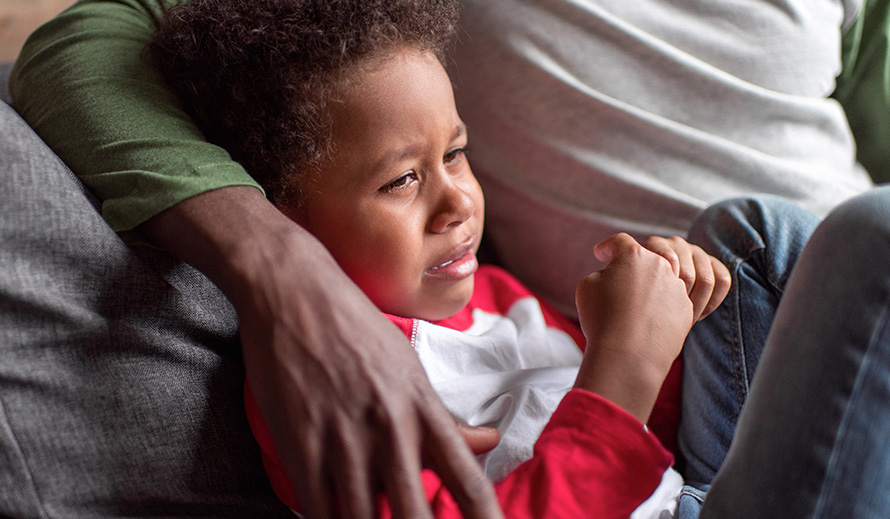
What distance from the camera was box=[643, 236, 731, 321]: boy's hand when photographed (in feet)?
2.24

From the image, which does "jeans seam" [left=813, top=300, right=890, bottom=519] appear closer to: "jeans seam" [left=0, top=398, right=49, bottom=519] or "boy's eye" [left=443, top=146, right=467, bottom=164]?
"boy's eye" [left=443, top=146, right=467, bottom=164]

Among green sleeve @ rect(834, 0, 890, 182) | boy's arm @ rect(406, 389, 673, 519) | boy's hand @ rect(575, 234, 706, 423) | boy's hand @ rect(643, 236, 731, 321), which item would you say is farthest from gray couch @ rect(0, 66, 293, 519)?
green sleeve @ rect(834, 0, 890, 182)

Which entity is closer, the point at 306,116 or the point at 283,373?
the point at 283,373

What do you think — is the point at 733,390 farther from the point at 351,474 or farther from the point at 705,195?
the point at 351,474

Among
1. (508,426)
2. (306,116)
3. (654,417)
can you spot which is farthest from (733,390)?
(306,116)

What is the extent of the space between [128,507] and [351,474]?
29 centimetres

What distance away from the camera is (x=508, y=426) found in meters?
0.72

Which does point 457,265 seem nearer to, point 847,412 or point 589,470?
point 589,470

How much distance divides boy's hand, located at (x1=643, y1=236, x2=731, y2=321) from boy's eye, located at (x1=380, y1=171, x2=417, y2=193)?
29 cm

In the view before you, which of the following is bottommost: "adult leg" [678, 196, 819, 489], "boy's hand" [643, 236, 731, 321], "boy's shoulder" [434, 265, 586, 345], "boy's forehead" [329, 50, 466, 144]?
"boy's shoulder" [434, 265, 586, 345]

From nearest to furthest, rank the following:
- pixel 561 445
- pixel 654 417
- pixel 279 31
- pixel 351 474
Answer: pixel 351 474 < pixel 561 445 < pixel 279 31 < pixel 654 417

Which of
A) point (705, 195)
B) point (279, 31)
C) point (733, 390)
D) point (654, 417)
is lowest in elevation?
point (654, 417)

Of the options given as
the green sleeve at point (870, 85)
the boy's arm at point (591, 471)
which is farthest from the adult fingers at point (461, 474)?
the green sleeve at point (870, 85)

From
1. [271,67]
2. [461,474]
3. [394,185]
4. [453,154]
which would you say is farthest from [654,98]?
[461,474]
